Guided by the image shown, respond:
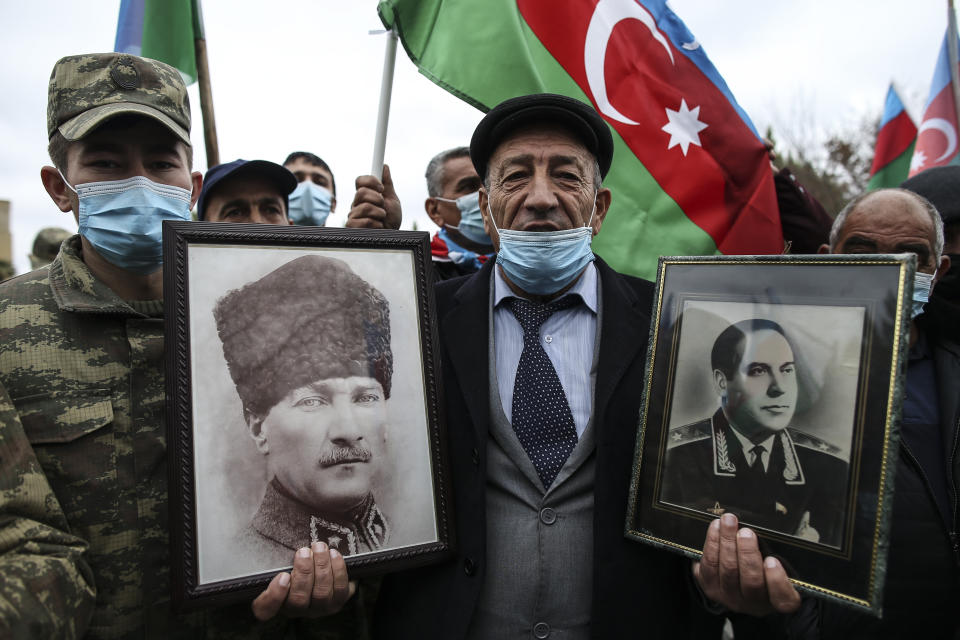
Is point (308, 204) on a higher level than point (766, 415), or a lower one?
higher

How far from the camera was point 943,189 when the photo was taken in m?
3.19

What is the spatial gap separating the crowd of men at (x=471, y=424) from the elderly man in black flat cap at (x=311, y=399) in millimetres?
11

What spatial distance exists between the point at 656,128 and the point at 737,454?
2.57 m

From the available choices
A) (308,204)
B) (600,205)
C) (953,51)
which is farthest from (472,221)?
(953,51)

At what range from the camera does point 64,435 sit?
1706mm

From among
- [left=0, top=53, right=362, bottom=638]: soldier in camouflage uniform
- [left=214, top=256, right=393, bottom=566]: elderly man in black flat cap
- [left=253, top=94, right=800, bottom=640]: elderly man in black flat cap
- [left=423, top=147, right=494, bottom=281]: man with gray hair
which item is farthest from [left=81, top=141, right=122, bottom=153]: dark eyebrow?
[left=423, top=147, right=494, bottom=281]: man with gray hair

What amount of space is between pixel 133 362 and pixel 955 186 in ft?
12.6

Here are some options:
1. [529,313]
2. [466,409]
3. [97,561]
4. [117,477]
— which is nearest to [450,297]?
[529,313]

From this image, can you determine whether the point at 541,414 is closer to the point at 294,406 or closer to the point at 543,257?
the point at 543,257

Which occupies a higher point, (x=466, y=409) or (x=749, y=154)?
(x=749, y=154)

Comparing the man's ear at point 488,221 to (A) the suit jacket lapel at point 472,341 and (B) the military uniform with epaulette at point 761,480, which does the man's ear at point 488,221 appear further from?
(B) the military uniform with epaulette at point 761,480

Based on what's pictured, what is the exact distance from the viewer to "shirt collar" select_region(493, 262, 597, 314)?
2.21 meters

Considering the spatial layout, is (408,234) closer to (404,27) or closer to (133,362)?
(133,362)

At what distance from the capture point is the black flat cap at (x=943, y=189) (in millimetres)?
3104
